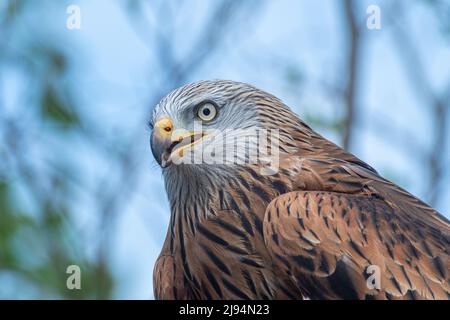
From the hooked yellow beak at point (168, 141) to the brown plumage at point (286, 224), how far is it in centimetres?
1

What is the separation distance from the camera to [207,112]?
6.50m

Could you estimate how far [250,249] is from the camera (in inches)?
239

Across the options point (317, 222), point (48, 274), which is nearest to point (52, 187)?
point (48, 274)

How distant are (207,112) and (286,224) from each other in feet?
3.49

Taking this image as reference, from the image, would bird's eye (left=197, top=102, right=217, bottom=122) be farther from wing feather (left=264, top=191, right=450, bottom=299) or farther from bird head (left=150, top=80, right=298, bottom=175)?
wing feather (left=264, top=191, right=450, bottom=299)

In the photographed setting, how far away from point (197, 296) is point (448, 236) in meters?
1.64

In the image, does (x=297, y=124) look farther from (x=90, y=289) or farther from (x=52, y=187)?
A: (x=52, y=187)


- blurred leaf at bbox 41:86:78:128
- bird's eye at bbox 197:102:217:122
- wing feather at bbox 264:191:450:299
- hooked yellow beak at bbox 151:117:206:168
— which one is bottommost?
wing feather at bbox 264:191:450:299

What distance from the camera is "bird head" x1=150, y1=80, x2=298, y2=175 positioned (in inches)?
246

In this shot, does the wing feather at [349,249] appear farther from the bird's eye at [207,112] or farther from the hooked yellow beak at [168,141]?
the bird's eye at [207,112]

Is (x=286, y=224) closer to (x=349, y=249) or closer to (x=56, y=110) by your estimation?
(x=349, y=249)

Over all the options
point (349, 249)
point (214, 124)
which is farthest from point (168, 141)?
point (349, 249)

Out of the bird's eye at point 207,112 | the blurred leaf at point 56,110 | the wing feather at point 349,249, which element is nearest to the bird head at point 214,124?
the bird's eye at point 207,112

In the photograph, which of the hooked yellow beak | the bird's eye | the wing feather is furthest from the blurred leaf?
the wing feather
